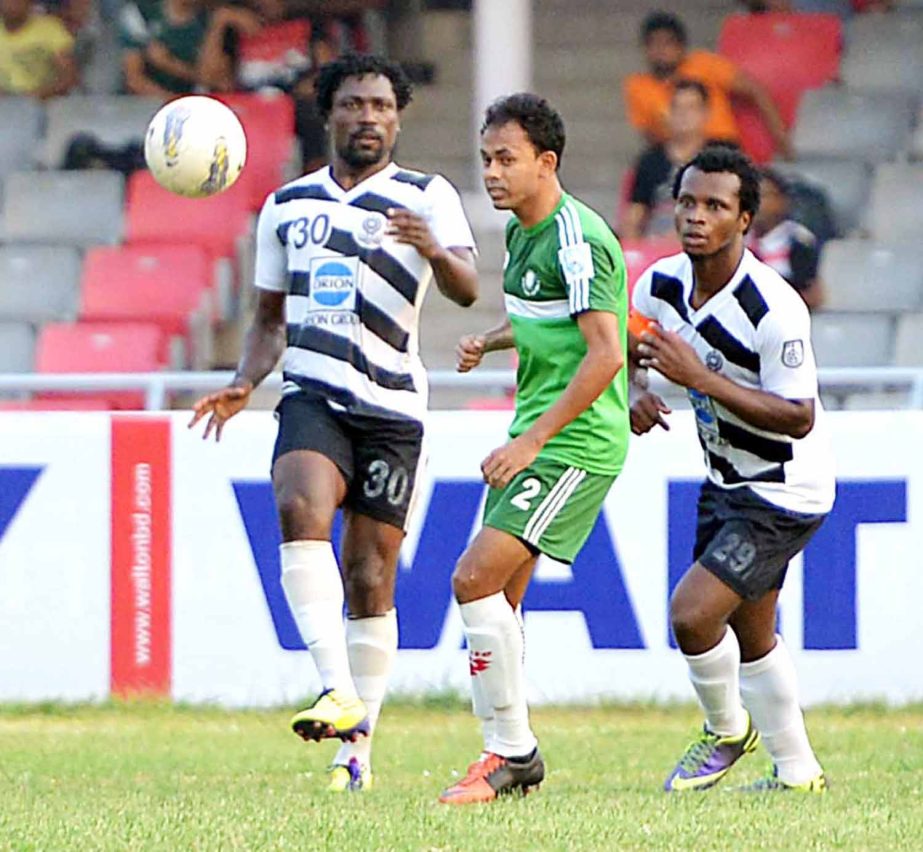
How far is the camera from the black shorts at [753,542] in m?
6.88

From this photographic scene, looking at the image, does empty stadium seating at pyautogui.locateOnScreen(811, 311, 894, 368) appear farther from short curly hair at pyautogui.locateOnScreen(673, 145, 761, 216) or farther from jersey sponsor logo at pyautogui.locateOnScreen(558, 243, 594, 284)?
jersey sponsor logo at pyautogui.locateOnScreen(558, 243, 594, 284)

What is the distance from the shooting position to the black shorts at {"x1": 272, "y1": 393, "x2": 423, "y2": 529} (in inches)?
284

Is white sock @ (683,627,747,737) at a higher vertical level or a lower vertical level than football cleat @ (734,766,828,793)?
higher

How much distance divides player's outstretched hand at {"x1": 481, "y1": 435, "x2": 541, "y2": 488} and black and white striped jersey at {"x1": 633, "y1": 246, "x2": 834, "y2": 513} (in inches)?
28.9

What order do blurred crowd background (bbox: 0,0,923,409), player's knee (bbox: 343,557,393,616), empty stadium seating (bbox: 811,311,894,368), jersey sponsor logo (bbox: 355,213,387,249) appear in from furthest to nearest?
blurred crowd background (bbox: 0,0,923,409), empty stadium seating (bbox: 811,311,894,368), player's knee (bbox: 343,557,393,616), jersey sponsor logo (bbox: 355,213,387,249)

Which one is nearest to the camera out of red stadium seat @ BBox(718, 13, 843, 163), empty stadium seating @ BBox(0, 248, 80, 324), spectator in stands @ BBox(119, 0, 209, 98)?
empty stadium seating @ BBox(0, 248, 80, 324)

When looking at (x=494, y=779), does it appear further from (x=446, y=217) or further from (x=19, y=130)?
(x=19, y=130)

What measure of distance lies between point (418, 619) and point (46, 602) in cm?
165

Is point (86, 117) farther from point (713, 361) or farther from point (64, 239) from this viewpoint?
point (713, 361)

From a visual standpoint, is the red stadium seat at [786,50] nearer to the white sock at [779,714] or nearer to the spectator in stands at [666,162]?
the spectator in stands at [666,162]

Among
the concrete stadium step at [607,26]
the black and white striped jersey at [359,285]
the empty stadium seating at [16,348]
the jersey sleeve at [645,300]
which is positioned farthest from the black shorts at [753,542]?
the concrete stadium step at [607,26]

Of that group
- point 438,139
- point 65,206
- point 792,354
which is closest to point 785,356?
point 792,354

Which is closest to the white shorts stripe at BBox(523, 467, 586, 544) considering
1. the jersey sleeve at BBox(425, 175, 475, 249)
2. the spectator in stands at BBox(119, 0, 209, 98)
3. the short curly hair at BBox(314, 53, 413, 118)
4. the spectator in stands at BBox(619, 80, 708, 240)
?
the jersey sleeve at BBox(425, 175, 475, 249)

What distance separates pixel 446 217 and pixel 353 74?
557 mm
